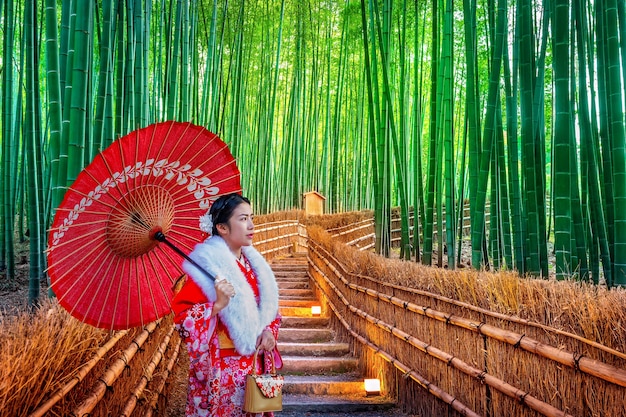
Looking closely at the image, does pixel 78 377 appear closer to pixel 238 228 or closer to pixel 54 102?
pixel 238 228

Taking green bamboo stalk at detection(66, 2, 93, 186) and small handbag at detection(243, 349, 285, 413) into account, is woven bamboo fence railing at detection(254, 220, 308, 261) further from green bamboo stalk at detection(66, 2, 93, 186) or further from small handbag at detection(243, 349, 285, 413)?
small handbag at detection(243, 349, 285, 413)

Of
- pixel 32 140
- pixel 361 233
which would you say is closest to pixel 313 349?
pixel 32 140

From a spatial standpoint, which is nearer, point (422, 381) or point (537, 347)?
point (537, 347)

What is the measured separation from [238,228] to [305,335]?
3.15 metres

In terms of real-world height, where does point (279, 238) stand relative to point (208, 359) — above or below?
above

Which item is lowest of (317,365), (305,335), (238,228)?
(317,365)

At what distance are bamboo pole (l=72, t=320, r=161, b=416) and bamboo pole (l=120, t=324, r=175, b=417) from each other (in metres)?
0.11

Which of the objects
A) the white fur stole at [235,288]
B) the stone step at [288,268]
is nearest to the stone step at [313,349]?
the white fur stole at [235,288]

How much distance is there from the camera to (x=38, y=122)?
4.72 m

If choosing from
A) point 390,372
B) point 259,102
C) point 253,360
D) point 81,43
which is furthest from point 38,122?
point 259,102

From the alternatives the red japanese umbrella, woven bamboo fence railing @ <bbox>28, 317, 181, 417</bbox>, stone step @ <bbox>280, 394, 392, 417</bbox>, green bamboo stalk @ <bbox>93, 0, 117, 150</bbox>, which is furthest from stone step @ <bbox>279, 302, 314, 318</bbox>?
the red japanese umbrella

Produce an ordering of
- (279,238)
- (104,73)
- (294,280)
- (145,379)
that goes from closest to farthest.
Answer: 1. (145,379)
2. (104,73)
3. (294,280)
4. (279,238)

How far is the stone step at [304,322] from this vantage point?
5223 mm

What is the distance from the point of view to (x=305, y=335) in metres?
4.87
